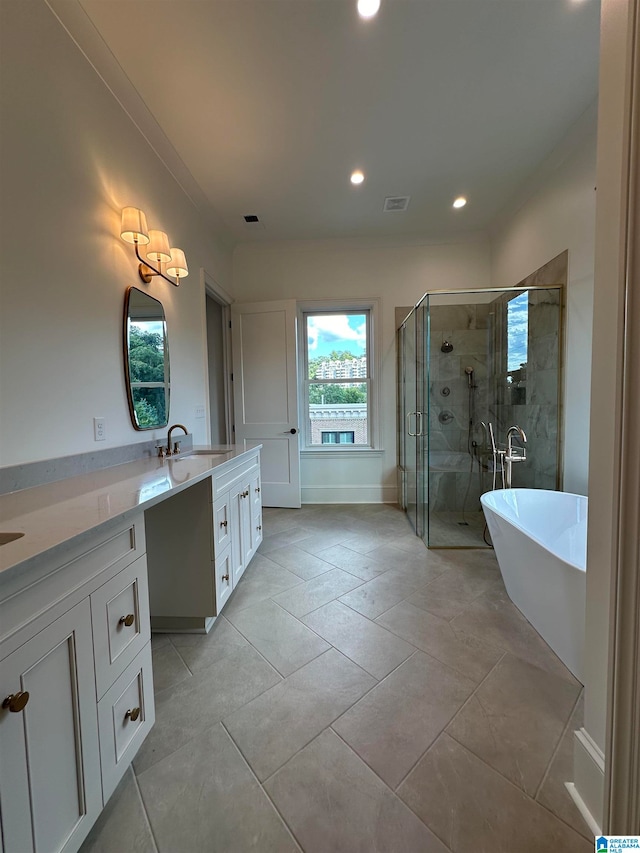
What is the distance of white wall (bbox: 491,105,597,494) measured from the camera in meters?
2.15

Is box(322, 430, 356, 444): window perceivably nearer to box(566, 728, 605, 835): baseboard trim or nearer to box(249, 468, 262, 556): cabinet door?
box(249, 468, 262, 556): cabinet door

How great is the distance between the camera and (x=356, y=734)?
1.18 metres

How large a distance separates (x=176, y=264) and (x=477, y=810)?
2.91 meters

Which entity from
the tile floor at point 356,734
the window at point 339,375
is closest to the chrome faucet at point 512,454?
the tile floor at point 356,734

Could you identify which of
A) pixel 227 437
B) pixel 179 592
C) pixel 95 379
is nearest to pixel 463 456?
pixel 227 437

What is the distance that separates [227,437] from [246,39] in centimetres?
309

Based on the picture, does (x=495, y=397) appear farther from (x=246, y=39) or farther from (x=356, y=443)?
(x=246, y=39)

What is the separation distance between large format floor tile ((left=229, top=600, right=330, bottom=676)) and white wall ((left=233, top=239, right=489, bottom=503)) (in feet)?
7.64

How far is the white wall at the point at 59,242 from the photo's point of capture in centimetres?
121

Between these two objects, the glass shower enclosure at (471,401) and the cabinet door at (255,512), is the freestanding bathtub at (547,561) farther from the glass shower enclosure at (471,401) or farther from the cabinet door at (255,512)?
the cabinet door at (255,512)

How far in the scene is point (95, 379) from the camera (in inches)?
64.4

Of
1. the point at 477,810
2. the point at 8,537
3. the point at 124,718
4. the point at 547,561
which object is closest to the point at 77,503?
the point at 8,537

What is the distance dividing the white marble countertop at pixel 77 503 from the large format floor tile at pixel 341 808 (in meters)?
0.98

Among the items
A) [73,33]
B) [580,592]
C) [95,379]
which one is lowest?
[580,592]
